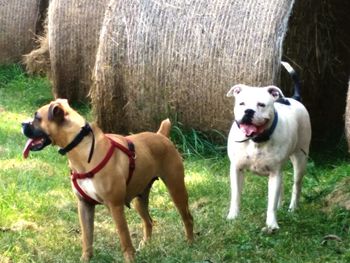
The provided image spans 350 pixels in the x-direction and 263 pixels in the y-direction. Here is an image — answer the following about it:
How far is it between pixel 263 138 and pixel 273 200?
444mm

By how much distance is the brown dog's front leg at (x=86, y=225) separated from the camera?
179 inches

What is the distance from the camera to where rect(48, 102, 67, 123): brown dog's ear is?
14.0 ft

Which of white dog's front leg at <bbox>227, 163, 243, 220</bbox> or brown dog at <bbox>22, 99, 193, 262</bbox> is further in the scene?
white dog's front leg at <bbox>227, 163, 243, 220</bbox>

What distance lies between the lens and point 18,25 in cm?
1169

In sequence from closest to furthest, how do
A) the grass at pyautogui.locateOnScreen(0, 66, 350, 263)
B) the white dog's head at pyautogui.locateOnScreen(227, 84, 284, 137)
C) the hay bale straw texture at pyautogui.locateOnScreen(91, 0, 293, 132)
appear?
1. the grass at pyautogui.locateOnScreen(0, 66, 350, 263)
2. the white dog's head at pyautogui.locateOnScreen(227, 84, 284, 137)
3. the hay bale straw texture at pyautogui.locateOnScreen(91, 0, 293, 132)

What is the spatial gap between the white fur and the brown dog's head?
1423 mm

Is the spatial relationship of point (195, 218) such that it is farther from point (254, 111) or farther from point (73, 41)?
point (73, 41)

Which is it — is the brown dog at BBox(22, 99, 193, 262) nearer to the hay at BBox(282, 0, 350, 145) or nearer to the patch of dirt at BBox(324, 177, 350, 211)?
the patch of dirt at BBox(324, 177, 350, 211)

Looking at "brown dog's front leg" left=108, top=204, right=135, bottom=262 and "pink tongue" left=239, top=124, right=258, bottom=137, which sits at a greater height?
"pink tongue" left=239, top=124, right=258, bottom=137

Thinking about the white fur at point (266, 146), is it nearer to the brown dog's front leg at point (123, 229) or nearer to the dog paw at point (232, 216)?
the dog paw at point (232, 216)

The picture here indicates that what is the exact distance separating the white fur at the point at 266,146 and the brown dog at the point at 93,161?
1.03 metres

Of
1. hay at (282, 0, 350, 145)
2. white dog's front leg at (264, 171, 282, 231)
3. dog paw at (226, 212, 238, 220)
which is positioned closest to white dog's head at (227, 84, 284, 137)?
white dog's front leg at (264, 171, 282, 231)

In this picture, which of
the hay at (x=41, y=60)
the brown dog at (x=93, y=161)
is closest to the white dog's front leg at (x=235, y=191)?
the brown dog at (x=93, y=161)

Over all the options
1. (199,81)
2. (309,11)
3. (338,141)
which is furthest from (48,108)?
(338,141)
